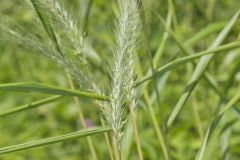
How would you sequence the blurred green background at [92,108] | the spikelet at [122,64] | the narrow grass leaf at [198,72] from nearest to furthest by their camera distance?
the spikelet at [122,64]
the narrow grass leaf at [198,72]
the blurred green background at [92,108]

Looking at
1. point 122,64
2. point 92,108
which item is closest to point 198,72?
point 122,64

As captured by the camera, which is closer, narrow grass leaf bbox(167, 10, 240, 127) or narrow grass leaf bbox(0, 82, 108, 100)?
narrow grass leaf bbox(0, 82, 108, 100)

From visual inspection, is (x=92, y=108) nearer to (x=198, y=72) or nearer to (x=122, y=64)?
(x=198, y=72)

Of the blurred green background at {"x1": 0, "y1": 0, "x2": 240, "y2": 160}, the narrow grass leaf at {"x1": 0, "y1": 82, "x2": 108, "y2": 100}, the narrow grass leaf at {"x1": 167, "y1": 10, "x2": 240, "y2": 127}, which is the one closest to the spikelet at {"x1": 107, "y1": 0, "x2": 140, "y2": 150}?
the narrow grass leaf at {"x1": 0, "y1": 82, "x2": 108, "y2": 100}

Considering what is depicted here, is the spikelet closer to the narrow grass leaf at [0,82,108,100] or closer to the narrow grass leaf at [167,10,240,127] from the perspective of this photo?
the narrow grass leaf at [0,82,108,100]

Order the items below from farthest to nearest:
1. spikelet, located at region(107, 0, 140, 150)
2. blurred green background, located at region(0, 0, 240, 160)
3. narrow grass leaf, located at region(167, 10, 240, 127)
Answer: blurred green background, located at region(0, 0, 240, 160), narrow grass leaf, located at region(167, 10, 240, 127), spikelet, located at region(107, 0, 140, 150)

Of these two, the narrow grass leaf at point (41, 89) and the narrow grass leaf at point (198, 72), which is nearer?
the narrow grass leaf at point (41, 89)

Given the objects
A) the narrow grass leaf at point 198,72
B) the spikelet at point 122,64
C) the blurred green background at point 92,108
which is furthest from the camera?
the blurred green background at point 92,108

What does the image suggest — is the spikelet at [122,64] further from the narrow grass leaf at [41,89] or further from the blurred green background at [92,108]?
the blurred green background at [92,108]

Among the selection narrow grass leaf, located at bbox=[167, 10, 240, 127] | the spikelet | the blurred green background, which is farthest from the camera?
the blurred green background

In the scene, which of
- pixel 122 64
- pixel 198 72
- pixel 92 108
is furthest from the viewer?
pixel 92 108

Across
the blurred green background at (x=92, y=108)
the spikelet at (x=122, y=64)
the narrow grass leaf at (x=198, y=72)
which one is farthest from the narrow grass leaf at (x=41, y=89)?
the blurred green background at (x=92, y=108)

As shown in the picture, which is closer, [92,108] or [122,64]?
[122,64]

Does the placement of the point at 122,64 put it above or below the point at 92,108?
below
